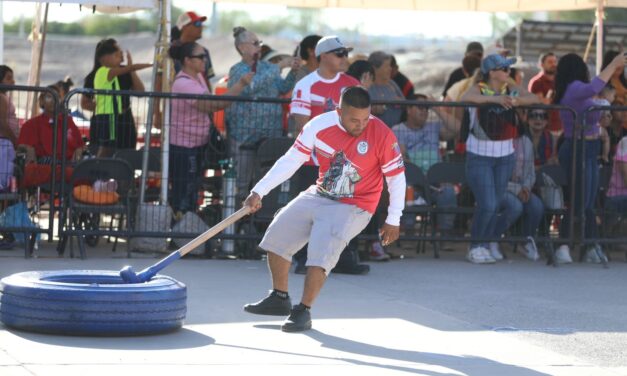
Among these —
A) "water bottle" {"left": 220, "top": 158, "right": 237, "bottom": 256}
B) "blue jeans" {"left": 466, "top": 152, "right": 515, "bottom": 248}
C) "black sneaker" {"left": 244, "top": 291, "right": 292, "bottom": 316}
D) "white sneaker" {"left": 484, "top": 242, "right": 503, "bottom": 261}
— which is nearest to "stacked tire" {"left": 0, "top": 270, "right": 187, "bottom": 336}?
"black sneaker" {"left": 244, "top": 291, "right": 292, "bottom": 316}

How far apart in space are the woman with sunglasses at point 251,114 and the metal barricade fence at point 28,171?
5.11 ft

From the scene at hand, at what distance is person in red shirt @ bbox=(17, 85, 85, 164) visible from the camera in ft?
39.8

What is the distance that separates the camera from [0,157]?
39.0ft

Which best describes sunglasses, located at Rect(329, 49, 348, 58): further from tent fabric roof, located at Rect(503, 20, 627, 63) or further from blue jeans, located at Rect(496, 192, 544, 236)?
tent fabric roof, located at Rect(503, 20, 627, 63)

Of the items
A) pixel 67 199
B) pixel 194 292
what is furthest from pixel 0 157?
pixel 194 292

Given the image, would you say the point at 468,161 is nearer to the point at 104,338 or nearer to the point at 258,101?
the point at 258,101

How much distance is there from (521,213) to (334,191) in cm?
480

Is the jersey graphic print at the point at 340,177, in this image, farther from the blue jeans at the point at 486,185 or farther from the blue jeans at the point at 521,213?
the blue jeans at the point at 521,213

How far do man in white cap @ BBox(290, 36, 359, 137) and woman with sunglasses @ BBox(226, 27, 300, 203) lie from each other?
1262 mm

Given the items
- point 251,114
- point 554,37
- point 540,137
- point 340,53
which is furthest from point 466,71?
point 554,37

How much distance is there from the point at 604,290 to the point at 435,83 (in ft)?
125

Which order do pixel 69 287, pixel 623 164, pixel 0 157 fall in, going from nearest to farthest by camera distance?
pixel 69 287, pixel 0 157, pixel 623 164

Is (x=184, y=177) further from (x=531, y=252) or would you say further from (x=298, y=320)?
(x=298, y=320)

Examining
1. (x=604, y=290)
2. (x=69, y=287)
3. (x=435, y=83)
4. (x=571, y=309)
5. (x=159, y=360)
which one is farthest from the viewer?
(x=435, y=83)
